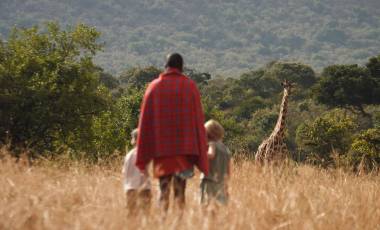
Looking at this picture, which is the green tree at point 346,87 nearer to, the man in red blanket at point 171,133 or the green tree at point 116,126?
the green tree at point 116,126

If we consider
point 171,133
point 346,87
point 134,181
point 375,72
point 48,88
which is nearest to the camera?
point 171,133

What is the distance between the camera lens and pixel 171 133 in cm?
576

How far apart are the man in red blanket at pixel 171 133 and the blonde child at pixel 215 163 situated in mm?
265

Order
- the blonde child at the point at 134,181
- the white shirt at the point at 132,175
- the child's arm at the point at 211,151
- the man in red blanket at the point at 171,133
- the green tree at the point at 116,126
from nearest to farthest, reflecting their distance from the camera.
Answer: the man in red blanket at the point at 171,133, the blonde child at the point at 134,181, the white shirt at the point at 132,175, the child's arm at the point at 211,151, the green tree at the point at 116,126

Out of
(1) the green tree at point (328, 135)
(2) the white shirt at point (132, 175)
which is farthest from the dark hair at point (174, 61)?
(1) the green tree at point (328, 135)

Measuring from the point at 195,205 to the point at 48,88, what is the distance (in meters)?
11.4

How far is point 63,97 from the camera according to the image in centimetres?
1675

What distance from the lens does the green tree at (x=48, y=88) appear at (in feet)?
53.3

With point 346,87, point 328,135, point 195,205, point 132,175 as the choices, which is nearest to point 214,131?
point 195,205

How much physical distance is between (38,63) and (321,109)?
41.1m

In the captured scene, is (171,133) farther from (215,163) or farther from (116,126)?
(116,126)

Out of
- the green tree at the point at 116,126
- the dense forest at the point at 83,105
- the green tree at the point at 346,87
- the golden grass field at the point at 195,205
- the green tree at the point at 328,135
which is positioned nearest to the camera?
the golden grass field at the point at 195,205

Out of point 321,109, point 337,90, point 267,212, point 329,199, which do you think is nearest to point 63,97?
point 329,199

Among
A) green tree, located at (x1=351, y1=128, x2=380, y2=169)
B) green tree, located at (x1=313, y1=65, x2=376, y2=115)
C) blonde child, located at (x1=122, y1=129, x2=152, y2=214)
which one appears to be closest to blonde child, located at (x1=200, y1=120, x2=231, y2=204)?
blonde child, located at (x1=122, y1=129, x2=152, y2=214)
